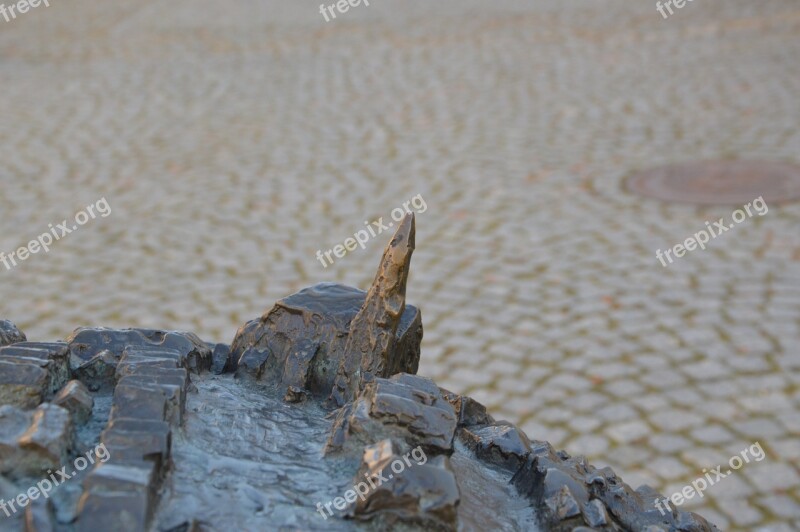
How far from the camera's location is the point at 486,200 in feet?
25.3

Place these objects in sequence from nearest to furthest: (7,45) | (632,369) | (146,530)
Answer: (146,530) → (632,369) → (7,45)

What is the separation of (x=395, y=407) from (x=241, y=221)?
603 cm

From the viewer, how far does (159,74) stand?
1186cm

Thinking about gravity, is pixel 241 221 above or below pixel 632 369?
above

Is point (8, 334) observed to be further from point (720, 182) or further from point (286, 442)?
point (720, 182)

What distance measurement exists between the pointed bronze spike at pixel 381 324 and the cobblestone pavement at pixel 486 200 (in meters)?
2.73

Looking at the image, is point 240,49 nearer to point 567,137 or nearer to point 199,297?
point 567,137

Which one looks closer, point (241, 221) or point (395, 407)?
point (395, 407)

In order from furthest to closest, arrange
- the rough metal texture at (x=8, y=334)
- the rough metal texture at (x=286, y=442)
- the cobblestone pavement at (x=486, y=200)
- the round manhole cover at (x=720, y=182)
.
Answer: the round manhole cover at (x=720, y=182) < the cobblestone pavement at (x=486, y=200) < the rough metal texture at (x=8, y=334) < the rough metal texture at (x=286, y=442)

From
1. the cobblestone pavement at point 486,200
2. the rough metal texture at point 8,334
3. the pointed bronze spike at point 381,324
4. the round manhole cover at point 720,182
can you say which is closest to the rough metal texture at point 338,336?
the pointed bronze spike at point 381,324

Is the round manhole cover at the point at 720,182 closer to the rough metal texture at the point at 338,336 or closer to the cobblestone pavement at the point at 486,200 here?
the cobblestone pavement at the point at 486,200

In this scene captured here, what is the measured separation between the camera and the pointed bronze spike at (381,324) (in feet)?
6.22

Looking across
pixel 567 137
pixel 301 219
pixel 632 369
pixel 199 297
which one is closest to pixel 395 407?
pixel 632 369

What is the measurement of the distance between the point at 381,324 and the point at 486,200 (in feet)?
19.3
